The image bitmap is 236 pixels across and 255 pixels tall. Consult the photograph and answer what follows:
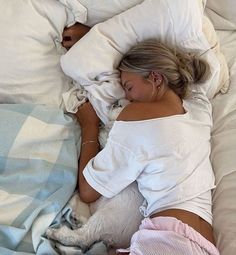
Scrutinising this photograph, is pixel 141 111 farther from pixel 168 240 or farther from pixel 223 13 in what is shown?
pixel 223 13

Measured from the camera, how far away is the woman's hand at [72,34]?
4.52 feet

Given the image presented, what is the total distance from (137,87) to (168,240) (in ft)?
1.44

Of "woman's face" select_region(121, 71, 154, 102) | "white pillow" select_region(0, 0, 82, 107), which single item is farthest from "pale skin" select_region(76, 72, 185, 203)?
"white pillow" select_region(0, 0, 82, 107)

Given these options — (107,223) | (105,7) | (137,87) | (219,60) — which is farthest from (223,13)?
(107,223)

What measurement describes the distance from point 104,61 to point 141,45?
0.39 feet

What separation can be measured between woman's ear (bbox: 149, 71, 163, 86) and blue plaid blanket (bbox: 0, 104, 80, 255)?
0.26m

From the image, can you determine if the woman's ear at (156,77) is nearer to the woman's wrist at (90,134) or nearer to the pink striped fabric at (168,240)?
the woman's wrist at (90,134)

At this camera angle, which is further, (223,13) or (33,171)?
(223,13)

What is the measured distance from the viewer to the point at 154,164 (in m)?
1.08

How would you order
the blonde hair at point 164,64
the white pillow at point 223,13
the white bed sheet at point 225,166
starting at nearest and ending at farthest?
the white bed sheet at point 225,166, the blonde hair at point 164,64, the white pillow at point 223,13

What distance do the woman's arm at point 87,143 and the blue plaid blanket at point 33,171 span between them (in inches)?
0.8

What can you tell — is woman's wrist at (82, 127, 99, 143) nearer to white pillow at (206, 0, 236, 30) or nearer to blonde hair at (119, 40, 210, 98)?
blonde hair at (119, 40, 210, 98)

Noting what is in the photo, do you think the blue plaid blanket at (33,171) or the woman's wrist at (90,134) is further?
the woman's wrist at (90,134)

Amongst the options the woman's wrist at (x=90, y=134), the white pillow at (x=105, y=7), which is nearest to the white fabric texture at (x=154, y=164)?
the woman's wrist at (x=90, y=134)
